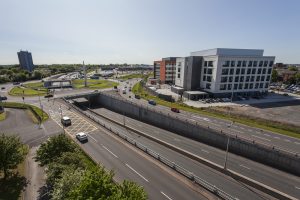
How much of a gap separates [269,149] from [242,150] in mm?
5853

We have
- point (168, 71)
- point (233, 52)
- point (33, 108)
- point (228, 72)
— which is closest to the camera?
point (33, 108)

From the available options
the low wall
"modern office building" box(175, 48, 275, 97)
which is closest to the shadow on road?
the low wall

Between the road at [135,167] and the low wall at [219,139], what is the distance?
68.8 feet

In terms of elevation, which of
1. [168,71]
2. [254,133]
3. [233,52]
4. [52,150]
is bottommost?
[254,133]

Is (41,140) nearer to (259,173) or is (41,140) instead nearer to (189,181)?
(189,181)

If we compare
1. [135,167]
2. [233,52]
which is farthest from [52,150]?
[233,52]

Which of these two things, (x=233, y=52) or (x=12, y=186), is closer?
(x=12, y=186)

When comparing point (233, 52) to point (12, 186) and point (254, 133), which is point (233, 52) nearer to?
point (254, 133)

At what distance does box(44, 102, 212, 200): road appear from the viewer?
28016mm

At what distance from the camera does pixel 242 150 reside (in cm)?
4303

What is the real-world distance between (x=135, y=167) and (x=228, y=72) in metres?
82.5

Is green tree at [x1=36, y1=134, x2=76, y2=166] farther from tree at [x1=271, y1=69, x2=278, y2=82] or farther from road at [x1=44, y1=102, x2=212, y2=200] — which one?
tree at [x1=271, y1=69, x2=278, y2=82]

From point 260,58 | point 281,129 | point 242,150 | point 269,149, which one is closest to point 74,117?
point 242,150

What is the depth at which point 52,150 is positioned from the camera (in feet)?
104
